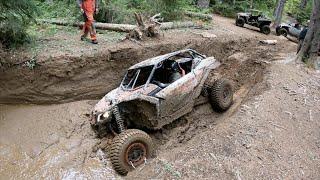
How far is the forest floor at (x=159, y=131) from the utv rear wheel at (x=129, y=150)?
0.70ft

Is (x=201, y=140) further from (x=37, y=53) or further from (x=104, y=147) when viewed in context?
(x=37, y=53)

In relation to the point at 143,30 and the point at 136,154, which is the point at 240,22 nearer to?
the point at 143,30

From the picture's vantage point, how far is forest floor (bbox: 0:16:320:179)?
24.8 ft

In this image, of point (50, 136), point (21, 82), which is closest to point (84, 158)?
point (50, 136)

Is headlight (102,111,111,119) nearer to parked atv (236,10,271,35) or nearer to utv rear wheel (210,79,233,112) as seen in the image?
utv rear wheel (210,79,233,112)

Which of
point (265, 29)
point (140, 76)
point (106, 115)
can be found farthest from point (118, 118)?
point (265, 29)

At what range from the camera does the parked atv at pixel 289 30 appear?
1694cm

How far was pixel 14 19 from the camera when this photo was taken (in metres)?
9.55

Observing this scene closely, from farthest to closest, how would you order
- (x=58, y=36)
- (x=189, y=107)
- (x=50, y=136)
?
(x=58, y=36), (x=189, y=107), (x=50, y=136)

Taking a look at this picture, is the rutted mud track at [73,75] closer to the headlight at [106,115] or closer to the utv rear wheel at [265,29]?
the headlight at [106,115]

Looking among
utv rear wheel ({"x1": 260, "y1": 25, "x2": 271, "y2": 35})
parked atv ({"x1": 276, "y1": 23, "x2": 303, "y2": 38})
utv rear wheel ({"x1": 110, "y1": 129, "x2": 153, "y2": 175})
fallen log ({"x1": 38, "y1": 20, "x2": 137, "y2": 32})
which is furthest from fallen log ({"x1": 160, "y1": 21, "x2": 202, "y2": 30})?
utv rear wheel ({"x1": 110, "y1": 129, "x2": 153, "y2": 175})

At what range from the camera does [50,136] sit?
28.2 ft

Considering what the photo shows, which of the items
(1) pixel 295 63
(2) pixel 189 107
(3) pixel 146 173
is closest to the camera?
(3) pixel 146 173

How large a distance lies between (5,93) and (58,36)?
→ 121 inches
